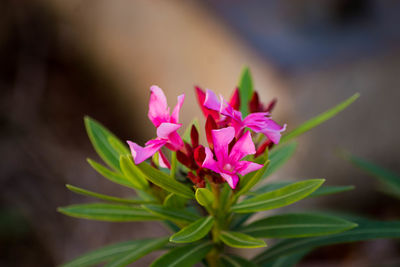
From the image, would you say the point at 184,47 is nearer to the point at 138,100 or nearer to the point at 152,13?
the point at 152,13

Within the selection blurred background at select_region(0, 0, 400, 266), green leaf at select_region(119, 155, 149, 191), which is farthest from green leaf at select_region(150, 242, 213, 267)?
blurred background at select_region(0, 0, 400, 266)

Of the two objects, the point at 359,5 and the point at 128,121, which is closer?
the point at 359,5

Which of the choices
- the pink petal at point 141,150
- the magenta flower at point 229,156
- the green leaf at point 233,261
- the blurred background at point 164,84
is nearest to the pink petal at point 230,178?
the magenta flower at point 229,156

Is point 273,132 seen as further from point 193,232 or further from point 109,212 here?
point 109,212

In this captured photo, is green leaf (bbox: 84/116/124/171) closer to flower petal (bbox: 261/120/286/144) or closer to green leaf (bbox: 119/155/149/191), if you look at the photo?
green leaf (bbox: 119/155/149/191)

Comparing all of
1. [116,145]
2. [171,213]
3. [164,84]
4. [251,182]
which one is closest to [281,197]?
[251,182]

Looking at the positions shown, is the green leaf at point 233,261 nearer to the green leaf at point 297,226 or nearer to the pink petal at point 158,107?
the green leaf at point 297,226

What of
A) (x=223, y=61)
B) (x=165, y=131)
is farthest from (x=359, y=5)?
(x=165, y=131)
